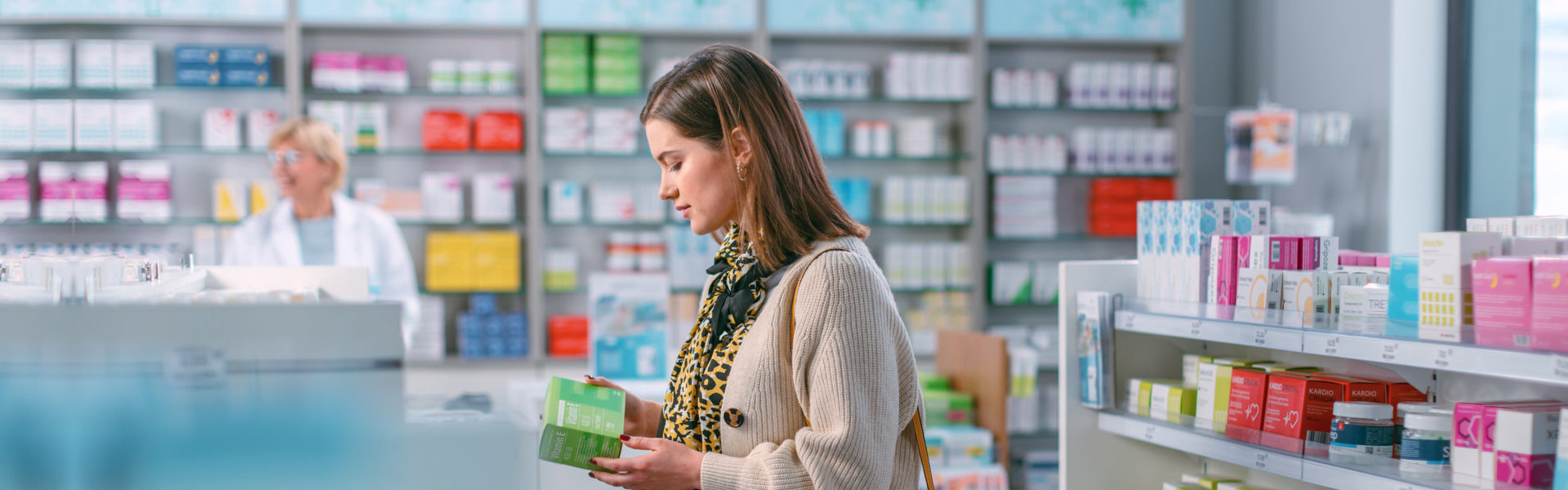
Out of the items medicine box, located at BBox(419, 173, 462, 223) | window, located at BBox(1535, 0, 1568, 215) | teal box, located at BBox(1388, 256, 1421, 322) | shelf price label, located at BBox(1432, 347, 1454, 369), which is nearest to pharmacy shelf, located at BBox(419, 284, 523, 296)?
medicine box, located at BBox(419, 173, 462, 223)

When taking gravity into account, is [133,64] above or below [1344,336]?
above

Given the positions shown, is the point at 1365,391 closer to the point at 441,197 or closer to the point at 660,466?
the point at 660,466

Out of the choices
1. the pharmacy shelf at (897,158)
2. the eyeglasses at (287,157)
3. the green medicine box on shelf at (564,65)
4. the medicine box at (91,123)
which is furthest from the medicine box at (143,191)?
the pharmacy shelf at (897,158)

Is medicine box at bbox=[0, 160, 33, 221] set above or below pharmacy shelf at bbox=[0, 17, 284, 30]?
below

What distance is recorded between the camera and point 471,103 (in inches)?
210

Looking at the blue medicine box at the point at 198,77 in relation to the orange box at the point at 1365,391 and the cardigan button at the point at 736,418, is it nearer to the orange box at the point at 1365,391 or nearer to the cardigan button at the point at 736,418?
the cardigan button at the point at 736,418

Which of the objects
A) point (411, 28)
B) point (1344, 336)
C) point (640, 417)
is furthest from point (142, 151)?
point (1344, 336)

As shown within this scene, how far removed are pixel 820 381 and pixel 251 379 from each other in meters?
0.69

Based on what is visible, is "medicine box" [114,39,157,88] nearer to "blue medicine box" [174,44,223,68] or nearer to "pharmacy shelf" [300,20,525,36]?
"blue medicine box" [174,44,223,68]

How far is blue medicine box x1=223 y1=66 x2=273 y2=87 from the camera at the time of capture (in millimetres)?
5000

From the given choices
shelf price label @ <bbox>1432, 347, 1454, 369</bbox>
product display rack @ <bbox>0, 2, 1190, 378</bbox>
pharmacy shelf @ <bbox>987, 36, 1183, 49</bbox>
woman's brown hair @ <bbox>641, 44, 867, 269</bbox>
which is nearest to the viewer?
woman's brown hair @ <bbox>641, 44, 867, 269</bbox>

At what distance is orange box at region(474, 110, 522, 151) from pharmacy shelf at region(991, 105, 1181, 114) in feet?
8.11

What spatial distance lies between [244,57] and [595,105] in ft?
5.47

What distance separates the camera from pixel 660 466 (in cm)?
146
